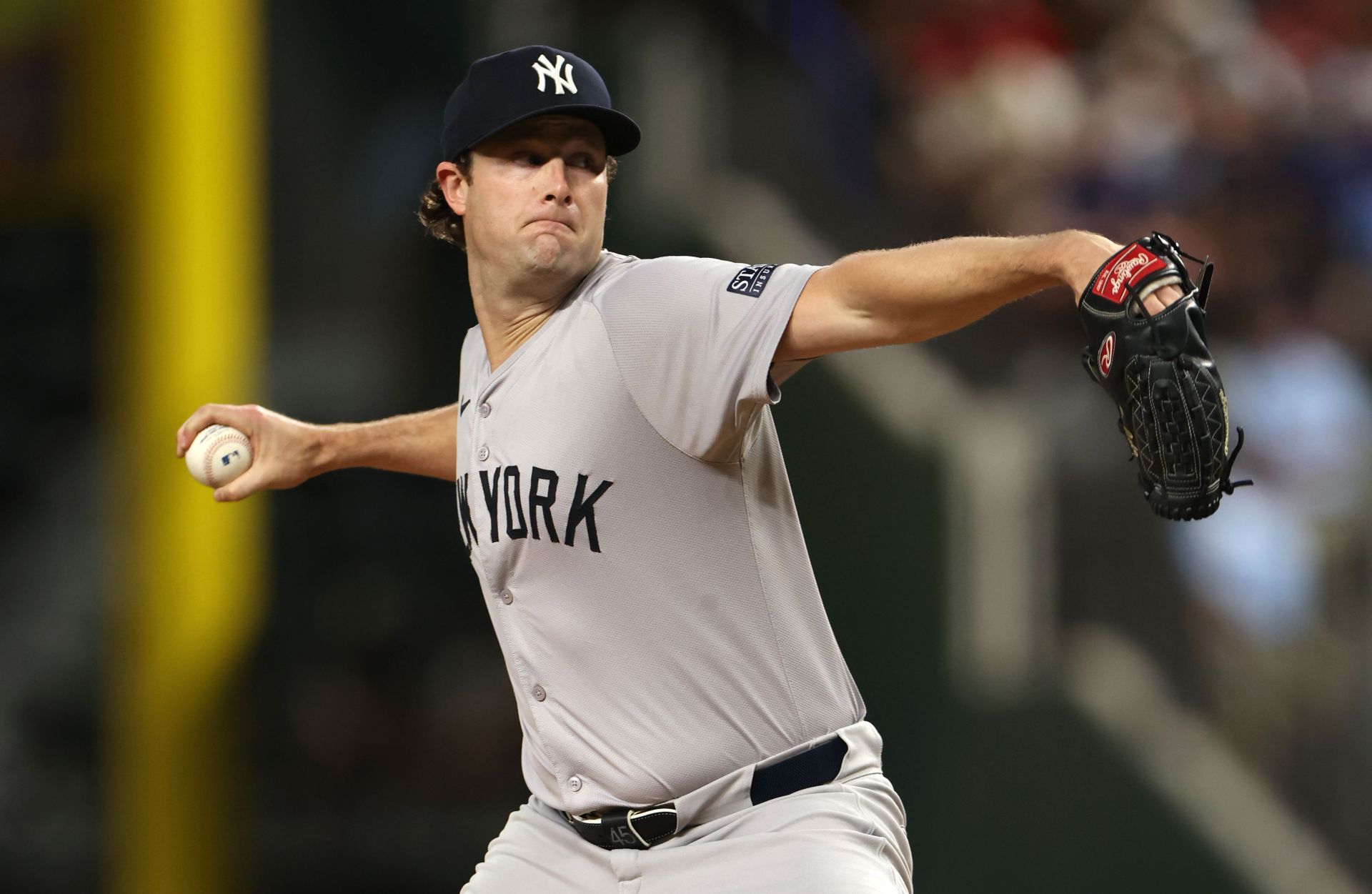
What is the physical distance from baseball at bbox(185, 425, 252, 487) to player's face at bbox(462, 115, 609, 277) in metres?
0.65

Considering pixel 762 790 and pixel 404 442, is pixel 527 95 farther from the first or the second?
pixel 762 790

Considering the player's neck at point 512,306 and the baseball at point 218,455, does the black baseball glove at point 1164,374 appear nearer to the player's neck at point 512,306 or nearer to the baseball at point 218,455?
the player's neck at point 512,306

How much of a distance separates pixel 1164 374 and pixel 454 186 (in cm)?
155

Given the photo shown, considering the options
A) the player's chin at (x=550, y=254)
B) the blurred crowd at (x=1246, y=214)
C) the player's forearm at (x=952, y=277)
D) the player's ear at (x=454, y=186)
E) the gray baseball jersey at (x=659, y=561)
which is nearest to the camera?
the player's forearm at (x=952, y=277)

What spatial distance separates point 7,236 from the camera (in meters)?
5.30

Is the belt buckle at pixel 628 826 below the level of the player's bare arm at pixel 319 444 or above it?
below

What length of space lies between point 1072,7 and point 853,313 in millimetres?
4292

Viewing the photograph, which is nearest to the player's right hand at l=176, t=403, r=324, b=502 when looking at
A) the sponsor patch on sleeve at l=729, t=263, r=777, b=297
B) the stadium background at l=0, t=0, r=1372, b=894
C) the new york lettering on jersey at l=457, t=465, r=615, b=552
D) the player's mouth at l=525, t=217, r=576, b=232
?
the new york lettering on jersey at l=457, t=465, r=615, b=552

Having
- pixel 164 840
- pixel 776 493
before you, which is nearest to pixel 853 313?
pixel 776 493

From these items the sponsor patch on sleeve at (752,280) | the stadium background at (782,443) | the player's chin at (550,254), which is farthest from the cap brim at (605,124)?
the stadium background at (782,443)

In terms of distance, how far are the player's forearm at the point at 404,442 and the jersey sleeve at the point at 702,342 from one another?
78cm

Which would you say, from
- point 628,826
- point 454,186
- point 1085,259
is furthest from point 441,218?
A: point 1085,259

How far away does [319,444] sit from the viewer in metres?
3.08

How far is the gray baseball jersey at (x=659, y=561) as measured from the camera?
7.84 ft
